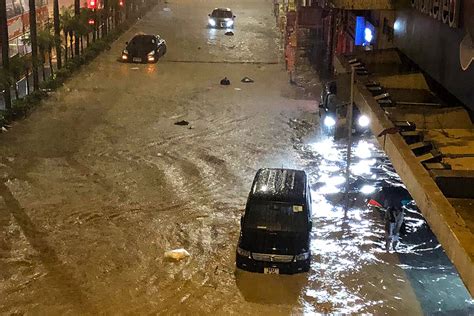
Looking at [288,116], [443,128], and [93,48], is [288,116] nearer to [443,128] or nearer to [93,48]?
[443,128]

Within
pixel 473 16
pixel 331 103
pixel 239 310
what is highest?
pixel 473 16

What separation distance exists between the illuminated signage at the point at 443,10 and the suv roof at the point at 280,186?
464 centimetres

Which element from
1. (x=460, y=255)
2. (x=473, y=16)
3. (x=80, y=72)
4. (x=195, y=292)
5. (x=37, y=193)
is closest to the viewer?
(x=460, y=255)

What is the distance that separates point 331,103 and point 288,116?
7.42 metres

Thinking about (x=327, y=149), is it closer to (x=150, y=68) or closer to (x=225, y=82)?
(x=225, y=82)

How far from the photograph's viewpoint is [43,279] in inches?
534

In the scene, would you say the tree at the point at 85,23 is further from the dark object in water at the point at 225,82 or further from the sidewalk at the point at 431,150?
the sidewalk at the point at 431,150

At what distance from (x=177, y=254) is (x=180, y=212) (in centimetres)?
254

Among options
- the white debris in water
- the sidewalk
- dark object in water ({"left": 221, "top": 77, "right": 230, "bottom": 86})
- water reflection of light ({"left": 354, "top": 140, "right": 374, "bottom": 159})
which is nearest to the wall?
the sidewalk

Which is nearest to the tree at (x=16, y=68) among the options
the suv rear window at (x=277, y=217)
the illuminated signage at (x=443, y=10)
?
the suv rear window at (x=277, y=217)

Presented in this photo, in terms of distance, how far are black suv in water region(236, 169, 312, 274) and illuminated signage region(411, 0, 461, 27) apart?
4836 mm

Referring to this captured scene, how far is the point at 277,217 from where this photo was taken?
13906 mm

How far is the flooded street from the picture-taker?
1315 cm

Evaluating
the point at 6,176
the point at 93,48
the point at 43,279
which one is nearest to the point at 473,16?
the point at 43,279
